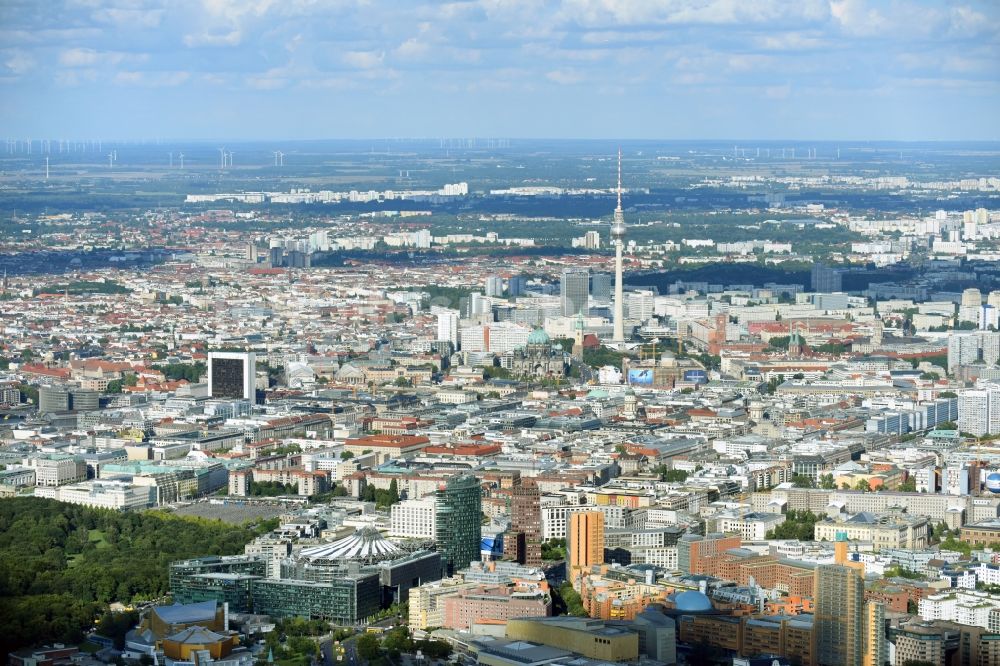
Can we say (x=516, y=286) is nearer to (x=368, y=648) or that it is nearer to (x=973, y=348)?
(x=973, y=348)

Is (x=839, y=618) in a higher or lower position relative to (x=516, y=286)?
higher

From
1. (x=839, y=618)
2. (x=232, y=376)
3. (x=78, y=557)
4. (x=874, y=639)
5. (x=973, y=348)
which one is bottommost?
(x=78, y=557)

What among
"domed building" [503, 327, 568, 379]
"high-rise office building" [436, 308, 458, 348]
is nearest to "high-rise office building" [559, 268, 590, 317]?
"high-rise office building" [436, 308, 458, 348]

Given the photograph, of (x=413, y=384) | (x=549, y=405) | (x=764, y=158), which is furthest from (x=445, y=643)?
(x=764, y=158)

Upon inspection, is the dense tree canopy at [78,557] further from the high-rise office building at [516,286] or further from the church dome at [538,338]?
the high-rise office building at [516,286]

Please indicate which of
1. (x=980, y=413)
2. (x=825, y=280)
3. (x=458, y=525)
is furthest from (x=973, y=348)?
(x=458, y=525)

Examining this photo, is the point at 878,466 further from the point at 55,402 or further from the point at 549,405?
the point at 55,402

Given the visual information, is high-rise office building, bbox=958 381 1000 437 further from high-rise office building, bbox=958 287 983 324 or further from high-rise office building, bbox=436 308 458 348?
high-rise office building, bbox=958 287 983 324
